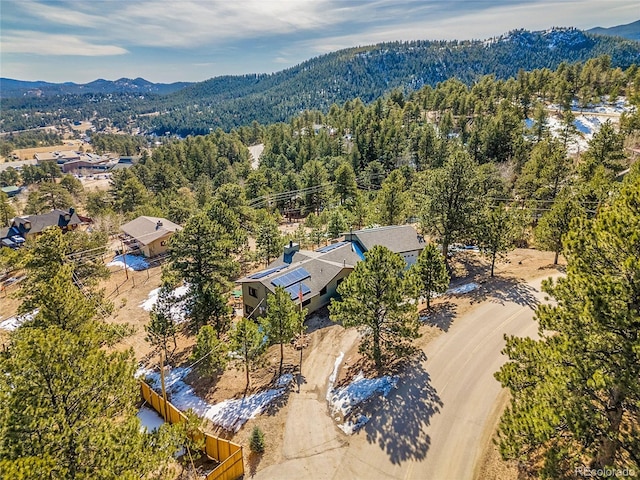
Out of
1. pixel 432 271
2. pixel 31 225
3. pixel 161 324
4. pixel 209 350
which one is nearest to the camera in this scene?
pixel 209 350

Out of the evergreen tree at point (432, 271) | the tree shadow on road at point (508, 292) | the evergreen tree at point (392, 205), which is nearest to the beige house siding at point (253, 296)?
the evergreen tree at point (432, 271)

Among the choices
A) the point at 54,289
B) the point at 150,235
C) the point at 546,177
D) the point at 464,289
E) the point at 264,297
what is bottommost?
the point at 464,289

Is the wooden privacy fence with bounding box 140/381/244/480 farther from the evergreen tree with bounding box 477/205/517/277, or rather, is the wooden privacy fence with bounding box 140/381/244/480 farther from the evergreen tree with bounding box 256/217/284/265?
the evergreen tree with bounding box 477/205/517/277

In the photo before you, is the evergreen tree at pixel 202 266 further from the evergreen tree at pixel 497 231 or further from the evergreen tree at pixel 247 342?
the evergreen tree at pixel 497 231

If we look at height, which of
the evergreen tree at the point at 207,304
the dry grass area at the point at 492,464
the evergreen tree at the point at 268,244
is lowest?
the dry grass area at the point at 492,464

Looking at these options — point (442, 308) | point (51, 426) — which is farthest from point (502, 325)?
point (51, 426)

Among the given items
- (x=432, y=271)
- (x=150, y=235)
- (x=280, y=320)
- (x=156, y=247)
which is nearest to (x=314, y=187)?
(x=156, y=247)

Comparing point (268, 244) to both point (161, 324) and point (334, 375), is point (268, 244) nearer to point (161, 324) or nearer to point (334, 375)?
point (161, 324)
